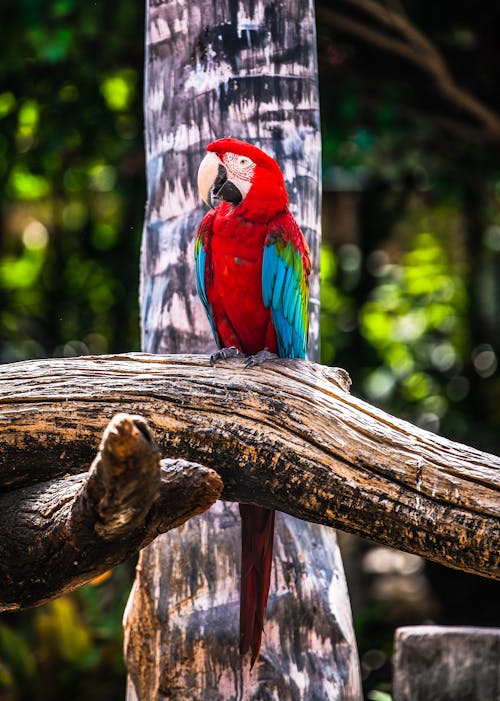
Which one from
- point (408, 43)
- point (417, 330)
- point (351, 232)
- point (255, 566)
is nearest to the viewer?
point (255, 566)

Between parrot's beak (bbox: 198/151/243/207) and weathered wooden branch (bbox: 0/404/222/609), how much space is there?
2.02ft

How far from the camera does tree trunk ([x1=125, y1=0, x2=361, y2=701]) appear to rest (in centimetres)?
182

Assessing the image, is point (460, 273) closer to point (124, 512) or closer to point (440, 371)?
point (440, 371)

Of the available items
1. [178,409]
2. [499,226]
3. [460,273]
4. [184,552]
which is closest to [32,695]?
[184,552]

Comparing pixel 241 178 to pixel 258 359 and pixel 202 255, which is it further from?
pixel 258 359

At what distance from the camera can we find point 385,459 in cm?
143

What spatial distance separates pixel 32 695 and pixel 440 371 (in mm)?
2499

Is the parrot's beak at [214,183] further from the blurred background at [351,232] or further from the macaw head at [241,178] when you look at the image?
the blurred background at [351,232]

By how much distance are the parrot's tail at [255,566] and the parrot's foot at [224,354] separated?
28cm

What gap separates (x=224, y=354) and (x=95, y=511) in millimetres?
664

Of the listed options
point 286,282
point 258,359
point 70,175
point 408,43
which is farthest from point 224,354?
point 70,175

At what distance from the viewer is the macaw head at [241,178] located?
5.90 feet

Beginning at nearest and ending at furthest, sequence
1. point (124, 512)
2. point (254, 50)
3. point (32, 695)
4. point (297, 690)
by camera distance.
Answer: point (124, 512)
point (297, 690)
point (254, 50)
point (32, 695)

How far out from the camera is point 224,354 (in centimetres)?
180
